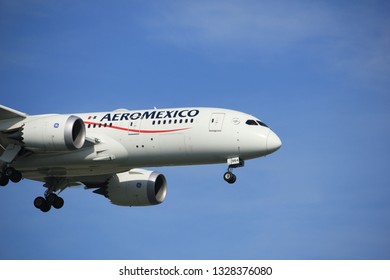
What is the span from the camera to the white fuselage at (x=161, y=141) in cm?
5644

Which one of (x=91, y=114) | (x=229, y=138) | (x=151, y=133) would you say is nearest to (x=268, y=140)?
(x=229, y=138)

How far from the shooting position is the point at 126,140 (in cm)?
5794

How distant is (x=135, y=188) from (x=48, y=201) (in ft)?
18.7

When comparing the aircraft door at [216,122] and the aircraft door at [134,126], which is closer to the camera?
the aircraft door at [216,122]

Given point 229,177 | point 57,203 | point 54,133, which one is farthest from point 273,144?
point 57,203

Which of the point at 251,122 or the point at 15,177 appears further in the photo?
the point at 15,177

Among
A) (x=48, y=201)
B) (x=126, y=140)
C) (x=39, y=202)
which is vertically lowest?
(x=39, y=202)

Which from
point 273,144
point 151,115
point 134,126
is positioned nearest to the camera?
point 273,144

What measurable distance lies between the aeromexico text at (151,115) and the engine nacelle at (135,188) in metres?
6.77

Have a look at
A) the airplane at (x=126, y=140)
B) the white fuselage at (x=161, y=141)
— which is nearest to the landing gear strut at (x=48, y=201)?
the airplane at (x=126, y=140)

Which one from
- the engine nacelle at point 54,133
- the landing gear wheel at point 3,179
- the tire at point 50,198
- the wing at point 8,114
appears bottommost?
the landing gear wheel at point 3,179

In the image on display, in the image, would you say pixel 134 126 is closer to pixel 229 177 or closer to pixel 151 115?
pixel 151 115

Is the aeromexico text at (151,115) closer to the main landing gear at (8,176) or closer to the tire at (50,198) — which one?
the main landing gear at (8,176)

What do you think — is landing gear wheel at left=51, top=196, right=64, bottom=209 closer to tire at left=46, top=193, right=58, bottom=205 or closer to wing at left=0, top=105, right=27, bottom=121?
tire at left=46, top=193, right=58, bottom=205
